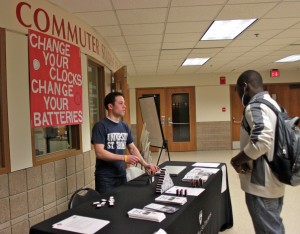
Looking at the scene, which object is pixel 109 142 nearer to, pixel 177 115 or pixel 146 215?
pixel 146 215

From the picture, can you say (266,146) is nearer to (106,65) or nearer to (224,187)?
(224,187)

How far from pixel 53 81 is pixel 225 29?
288cm

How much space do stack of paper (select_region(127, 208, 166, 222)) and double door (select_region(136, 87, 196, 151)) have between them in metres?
7.67

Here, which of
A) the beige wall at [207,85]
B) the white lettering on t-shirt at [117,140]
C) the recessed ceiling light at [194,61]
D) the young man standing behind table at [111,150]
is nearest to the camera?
the young man standing behind table at [111,150]

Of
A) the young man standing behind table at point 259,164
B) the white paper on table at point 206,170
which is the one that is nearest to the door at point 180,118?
the white paper on table at point 206,170

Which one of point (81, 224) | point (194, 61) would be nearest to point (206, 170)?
point (81, 224)

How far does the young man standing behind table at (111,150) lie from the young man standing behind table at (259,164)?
80cm

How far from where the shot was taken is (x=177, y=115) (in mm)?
9219

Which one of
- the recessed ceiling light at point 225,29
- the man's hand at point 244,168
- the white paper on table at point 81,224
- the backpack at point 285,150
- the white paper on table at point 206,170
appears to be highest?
the recessed ceiling light at point 225,29

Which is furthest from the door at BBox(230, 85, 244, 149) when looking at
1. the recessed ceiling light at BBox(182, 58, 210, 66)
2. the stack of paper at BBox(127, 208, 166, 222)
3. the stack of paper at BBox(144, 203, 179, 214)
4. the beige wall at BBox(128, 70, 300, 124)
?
the stack of paper at BBox(127, 208, 166, 222)

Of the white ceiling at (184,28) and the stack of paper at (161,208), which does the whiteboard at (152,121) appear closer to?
the white ceiling at (184,28)

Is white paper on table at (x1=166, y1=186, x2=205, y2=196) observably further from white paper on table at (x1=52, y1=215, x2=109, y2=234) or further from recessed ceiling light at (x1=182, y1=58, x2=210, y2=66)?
recessed ceiling light at (x1=182, y1=58, x2=210, y2=66)

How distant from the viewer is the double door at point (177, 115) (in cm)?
917

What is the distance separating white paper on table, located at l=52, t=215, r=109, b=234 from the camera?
1.33 metres
